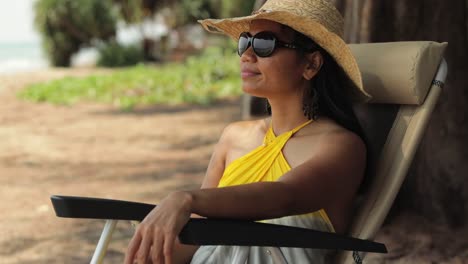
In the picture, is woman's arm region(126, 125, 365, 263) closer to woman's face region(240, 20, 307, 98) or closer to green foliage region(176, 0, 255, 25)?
woman's face region(240, 20, 307, 98)

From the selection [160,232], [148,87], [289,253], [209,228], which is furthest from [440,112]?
[148,87]

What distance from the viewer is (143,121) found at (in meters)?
10.9

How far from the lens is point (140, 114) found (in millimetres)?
11602

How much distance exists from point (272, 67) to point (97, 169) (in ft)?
18.7

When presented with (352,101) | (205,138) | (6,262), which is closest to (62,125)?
(205,138)

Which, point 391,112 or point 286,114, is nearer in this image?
point 286,114

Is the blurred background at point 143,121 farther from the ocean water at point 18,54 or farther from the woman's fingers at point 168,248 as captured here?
the ocean water at point 18,54

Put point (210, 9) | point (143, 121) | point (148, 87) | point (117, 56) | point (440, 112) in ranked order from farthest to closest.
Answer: point (210, 9) < point (117, 56) < point (148, 87) < point (143, 121) < point (440, 112)

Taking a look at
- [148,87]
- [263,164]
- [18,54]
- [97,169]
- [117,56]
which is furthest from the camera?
[18,54]

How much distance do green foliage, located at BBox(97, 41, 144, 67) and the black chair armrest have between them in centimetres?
1747

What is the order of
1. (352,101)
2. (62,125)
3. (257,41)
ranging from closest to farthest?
(257,41) < (352,101) < (62,125)

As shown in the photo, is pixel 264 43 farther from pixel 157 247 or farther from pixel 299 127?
pixel 157 247

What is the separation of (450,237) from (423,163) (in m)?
0.44

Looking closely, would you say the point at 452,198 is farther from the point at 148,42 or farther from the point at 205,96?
the point at 148,42
